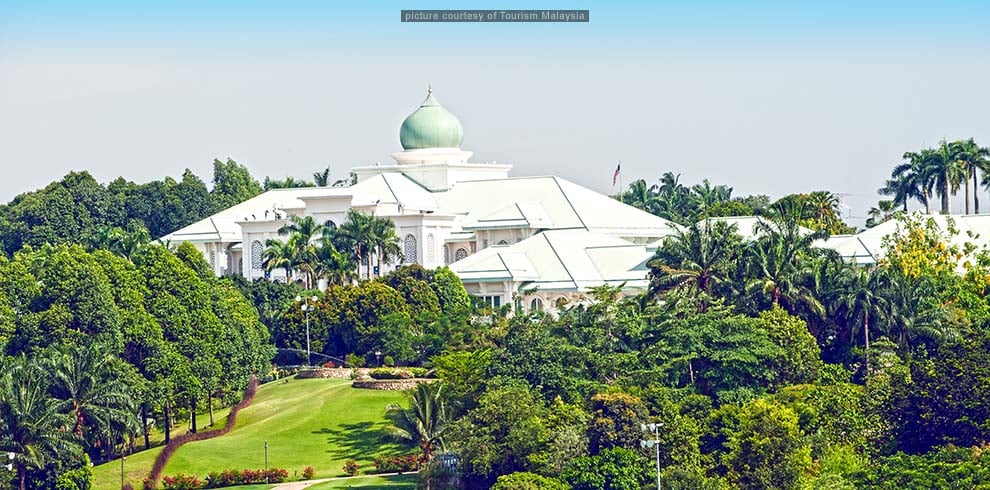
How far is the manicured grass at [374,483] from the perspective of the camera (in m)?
79.9

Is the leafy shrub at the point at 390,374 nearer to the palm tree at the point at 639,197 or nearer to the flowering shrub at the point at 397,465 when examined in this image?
the flowering shrub at the point at 397,465

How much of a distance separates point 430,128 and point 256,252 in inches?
534

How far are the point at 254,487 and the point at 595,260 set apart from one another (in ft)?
119

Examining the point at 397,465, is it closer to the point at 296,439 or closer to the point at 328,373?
the point at 296,439

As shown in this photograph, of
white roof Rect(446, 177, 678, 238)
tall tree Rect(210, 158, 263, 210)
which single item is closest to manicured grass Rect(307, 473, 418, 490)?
white roof Rect(446, 177, 678, 238)

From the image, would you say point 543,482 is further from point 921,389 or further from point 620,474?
point 921,389

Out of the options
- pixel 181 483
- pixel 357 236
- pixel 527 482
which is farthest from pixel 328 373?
pixel 527 482

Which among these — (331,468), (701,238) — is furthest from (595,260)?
(331,468)

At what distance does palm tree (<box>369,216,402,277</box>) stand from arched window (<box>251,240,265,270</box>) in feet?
41.1

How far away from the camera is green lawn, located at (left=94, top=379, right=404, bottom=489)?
275 feet

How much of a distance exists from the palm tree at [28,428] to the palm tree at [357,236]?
3495cm

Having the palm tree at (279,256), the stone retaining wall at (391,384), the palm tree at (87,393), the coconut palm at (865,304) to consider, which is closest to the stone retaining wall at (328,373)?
the stone retaining wall at (391,384)

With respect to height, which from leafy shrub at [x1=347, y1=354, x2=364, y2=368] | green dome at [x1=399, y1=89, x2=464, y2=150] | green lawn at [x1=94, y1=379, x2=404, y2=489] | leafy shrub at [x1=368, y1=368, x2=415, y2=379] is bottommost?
green lawn at [x1=94, y1=379, x2=404, y2=489]

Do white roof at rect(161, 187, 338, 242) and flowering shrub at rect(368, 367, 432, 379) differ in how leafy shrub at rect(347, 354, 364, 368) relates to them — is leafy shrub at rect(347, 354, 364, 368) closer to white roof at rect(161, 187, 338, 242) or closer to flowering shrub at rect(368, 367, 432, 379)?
flowering shrub at rect(368, 367, 432, 379)
